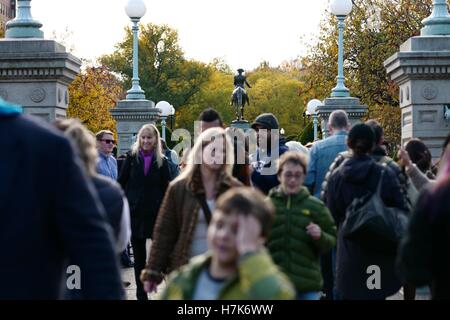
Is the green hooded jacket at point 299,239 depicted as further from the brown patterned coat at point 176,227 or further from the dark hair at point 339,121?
the dark hair at point 339,121

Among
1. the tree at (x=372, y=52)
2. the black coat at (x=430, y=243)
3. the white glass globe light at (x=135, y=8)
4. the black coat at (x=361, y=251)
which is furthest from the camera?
the tree at (x=372, y=52)

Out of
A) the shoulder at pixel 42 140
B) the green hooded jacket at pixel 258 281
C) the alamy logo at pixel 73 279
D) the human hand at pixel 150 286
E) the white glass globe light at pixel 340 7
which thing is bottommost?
the alamy logo at pixel 73 279

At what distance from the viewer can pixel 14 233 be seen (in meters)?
4.68

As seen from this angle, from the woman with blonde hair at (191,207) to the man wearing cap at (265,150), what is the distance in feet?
11.9

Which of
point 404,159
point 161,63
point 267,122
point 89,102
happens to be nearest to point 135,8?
point 267,122

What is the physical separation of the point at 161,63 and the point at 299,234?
94.8 m

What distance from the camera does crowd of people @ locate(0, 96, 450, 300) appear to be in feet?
15.4

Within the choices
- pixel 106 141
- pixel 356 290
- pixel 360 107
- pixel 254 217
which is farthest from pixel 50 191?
pixel 360 107

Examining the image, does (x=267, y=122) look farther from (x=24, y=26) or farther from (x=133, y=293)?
(x=24, y=26)

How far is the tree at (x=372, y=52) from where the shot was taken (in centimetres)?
4950

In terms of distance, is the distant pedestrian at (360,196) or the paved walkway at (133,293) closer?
the distant pedestrian at (360,196)

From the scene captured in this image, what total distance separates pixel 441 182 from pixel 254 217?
79 cm

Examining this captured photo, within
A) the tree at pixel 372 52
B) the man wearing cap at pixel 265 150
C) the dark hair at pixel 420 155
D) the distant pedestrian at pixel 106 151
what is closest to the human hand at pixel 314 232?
the man wearing cap at pixel 265 150
